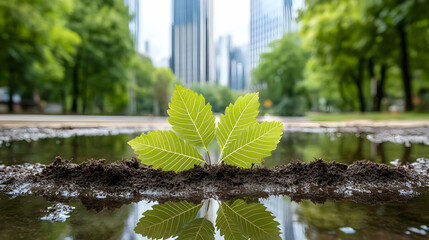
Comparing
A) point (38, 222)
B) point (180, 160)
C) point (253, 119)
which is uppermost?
point (253, 119)

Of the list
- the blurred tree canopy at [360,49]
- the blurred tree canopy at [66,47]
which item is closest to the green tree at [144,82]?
the blurred tree canopy at [66,47]

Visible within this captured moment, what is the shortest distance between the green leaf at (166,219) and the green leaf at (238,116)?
267mm

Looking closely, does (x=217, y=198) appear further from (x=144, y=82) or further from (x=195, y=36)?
(x=144, y=82)

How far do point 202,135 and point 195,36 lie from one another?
349cm

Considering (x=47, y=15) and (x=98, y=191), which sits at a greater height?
(x=47, y=15)

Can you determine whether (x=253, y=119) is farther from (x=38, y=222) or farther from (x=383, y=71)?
(x=383, y=71)

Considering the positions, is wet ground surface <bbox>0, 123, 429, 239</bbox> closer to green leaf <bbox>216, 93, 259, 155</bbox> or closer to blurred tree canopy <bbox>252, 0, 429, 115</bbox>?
green leaf <bbox>216, 93, 259, 155</bbox>

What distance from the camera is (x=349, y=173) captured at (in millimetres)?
1050

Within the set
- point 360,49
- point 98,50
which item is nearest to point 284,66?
point 360,49

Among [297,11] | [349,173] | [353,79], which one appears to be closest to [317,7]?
[297,11]

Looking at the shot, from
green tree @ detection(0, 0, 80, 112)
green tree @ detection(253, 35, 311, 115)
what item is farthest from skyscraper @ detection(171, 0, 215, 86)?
green tree @ detection(253, 35, 311, 115)

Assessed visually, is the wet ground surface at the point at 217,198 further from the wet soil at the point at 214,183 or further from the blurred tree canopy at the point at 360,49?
the blurred tree canopy at the point at 360,49

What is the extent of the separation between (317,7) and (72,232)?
43.1 feet

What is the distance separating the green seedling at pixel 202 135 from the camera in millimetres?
903
